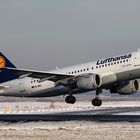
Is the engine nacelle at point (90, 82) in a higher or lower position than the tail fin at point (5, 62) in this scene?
lower

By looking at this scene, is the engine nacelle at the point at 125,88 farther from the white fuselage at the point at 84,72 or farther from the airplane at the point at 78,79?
the white fuselage at the point at 84,72

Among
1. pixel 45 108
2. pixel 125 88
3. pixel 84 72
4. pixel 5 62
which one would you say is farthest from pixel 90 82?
pixel 45 108

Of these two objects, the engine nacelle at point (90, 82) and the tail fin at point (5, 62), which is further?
the tail fin at point (5, 62)

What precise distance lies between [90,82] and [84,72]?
2302mm

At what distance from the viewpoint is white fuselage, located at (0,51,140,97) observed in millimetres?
48281

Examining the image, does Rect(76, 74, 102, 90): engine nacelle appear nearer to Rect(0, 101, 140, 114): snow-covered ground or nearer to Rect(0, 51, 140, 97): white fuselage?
Rect(0, 51, 140, 97): white fuselage

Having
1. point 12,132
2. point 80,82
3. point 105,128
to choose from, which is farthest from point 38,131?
point 80,82

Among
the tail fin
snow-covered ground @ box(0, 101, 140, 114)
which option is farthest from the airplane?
snow-covered ground @ box(0, 101, 140, 114)

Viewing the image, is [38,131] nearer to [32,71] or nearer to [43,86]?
[32,71]

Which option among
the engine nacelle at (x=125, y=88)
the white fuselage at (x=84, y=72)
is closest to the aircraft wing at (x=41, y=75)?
the white fuselage at (x=84, y=72)

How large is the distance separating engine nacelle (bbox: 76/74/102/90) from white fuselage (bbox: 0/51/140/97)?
818 mm

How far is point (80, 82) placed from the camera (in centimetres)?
4938

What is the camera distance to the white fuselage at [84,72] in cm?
4828

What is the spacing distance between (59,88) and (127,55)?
30.7 ft
